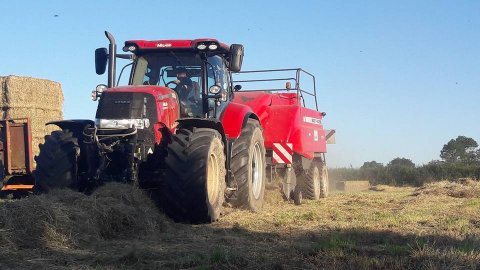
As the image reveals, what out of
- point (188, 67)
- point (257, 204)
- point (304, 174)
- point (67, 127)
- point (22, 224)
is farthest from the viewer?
point (304, 174)

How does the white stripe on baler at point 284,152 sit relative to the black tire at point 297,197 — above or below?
above

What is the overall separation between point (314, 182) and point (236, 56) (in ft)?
20.2

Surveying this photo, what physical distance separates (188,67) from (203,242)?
→ 381cm

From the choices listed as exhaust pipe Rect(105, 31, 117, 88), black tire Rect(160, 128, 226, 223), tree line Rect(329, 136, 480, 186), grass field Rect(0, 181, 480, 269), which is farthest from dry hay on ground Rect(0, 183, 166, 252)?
tree line Rect(329, 136, 480, 186)

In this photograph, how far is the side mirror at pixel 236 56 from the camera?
907 centimetres

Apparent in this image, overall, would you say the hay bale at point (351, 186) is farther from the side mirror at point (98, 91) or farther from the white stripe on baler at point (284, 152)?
the side mirror at point (98, 91)

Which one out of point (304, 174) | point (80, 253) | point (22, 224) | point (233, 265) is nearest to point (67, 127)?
point (22, 224)

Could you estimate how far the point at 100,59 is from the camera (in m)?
9.47

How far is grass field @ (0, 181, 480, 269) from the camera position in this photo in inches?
201

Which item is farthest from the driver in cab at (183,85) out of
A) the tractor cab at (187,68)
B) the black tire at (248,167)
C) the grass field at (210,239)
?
the grass field at (210,239)

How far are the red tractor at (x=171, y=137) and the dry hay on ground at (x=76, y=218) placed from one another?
0.50m

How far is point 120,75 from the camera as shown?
31.9 feet

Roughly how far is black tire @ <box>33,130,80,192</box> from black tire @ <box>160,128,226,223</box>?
4.62ft

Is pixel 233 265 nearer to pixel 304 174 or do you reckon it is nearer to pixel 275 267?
pixel 275 267
